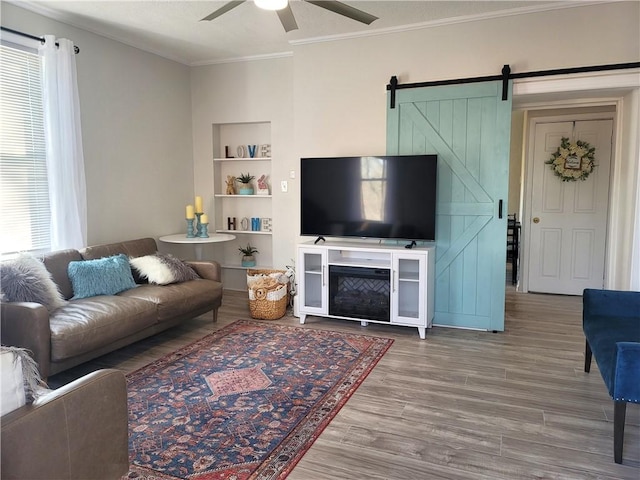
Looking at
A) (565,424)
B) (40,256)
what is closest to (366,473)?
(565,424)

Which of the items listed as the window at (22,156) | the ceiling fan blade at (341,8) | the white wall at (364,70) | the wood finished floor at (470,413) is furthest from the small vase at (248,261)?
the ceiling fan blade at (341,8)

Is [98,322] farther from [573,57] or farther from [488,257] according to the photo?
[573,57]

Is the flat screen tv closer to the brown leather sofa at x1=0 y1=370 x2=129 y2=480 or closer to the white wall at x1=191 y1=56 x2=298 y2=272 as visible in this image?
the white wall at x1=191 y1=56 x2=298 y2=272

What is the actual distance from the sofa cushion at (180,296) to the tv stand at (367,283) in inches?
32.8

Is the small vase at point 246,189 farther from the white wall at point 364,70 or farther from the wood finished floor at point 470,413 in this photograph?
the wood finished floor at point 470,413

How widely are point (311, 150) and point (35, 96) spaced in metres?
2.48

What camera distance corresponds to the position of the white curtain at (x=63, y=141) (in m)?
3.89

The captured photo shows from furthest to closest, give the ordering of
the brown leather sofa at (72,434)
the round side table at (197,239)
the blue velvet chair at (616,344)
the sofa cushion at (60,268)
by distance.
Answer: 1. the round side table at (197,239)
2. the sofa cushion at (60,268)
3. the blue velvet chair at (616,344)
4. the brown leather sofa at (72,434)

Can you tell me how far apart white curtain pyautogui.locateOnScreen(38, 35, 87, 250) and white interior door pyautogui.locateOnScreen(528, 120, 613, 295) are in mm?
5074

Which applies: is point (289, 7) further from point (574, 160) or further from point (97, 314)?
point (574, 160)

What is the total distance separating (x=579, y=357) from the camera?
11.9 ft

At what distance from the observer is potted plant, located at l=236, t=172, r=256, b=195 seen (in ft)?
18.7

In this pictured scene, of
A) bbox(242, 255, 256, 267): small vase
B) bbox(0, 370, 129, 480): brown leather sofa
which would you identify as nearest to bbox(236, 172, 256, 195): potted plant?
bbox(242, 255, 256, 267): small vase

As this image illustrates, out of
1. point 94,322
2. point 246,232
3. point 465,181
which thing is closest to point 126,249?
point 94,322
